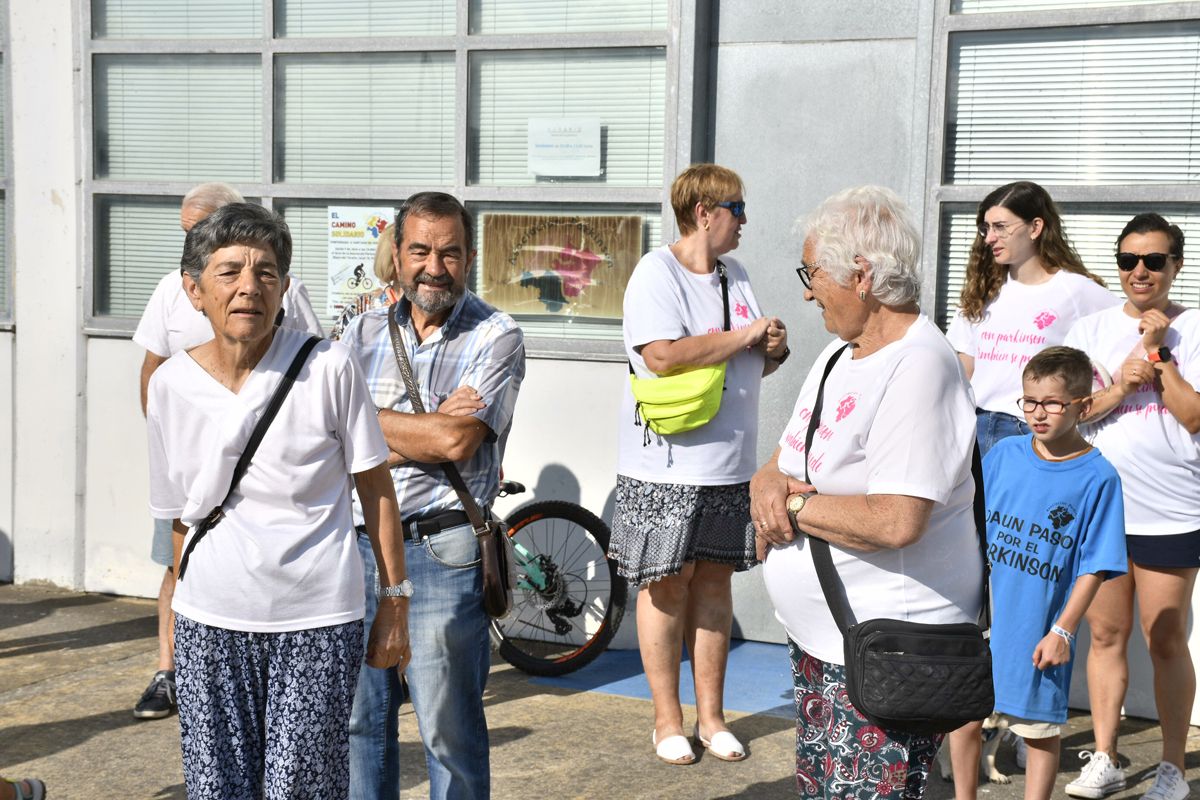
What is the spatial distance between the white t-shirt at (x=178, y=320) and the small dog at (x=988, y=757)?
287cm

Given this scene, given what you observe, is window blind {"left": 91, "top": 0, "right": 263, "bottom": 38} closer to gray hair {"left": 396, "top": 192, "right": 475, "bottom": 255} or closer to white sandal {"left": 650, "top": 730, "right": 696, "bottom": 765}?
gray hair {"left": 396, "top": 192, "right": 475, "bottom": 255}

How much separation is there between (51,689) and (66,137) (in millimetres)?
3085

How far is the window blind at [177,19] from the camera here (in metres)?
7.32

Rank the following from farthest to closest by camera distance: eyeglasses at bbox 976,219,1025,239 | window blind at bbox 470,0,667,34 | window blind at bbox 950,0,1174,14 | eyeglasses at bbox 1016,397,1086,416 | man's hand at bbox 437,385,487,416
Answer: window blind at bbox 470,0,667,34, window blind at bbox 950,0,1174,14, eyeglasses at bbox 976,219,1025,239, eyeglasses at bbox 1016,397,1086,416, man's hand at bbox 437,385,487,416

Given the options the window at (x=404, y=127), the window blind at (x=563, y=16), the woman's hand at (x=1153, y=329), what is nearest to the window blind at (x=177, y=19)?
the window at (x=404, y=127)

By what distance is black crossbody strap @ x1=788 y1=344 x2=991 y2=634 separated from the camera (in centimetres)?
303

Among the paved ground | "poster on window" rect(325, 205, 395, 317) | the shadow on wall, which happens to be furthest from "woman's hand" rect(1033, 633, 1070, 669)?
"poster on window" rect(325, 205, 395, 317)

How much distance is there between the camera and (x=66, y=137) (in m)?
7.52

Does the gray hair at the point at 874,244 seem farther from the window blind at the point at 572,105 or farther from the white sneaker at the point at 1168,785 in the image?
the window blind at the point at 572,105

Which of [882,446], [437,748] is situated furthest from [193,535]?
[882,446]

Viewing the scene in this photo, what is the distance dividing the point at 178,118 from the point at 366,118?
3.64ft

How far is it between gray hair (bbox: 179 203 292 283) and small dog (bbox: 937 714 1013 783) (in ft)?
10.2

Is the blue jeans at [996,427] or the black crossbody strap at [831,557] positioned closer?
the black crossbody strap at [831,557]

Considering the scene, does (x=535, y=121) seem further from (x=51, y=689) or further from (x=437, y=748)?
(x=437, y=748)
